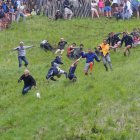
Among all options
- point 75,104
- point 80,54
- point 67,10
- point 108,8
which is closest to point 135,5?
point 108,8

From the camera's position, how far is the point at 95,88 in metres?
29.2

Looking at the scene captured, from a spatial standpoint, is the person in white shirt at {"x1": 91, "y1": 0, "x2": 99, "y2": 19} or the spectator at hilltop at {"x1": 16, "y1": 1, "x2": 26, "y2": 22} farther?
the person in white shirt at {"x1": 91, "y1": 0, "x2": 99, "y2": 19}

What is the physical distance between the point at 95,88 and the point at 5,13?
52.2 feet

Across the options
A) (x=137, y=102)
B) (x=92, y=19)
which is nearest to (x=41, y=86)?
(x=137, y=102)

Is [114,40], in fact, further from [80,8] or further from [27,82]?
[27,82]

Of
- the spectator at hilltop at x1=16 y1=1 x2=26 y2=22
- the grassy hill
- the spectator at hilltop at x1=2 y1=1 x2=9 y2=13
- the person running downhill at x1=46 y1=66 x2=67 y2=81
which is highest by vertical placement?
the spectator at hilltop at x1=2 y1=1 x2=9 y2=13

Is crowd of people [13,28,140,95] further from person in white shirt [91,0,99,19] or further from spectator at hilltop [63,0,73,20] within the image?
spectator at hilltop [63,0,73,20]

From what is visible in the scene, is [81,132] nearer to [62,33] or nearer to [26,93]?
[26,93]

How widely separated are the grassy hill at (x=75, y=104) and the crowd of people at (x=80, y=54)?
0.39 metres

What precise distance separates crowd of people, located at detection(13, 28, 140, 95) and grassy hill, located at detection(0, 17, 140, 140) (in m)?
0.39

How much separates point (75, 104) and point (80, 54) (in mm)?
7185

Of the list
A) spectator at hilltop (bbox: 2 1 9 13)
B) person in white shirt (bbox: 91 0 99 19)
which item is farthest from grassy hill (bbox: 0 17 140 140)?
person in white shirt (bbox: 91 0 99 19)

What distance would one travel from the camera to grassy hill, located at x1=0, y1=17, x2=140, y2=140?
25578 millimetres

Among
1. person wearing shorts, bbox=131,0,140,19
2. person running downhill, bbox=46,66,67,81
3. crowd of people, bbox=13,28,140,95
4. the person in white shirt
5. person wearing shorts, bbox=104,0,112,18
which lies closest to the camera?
crowd of people, bbox=13,28,140,95
